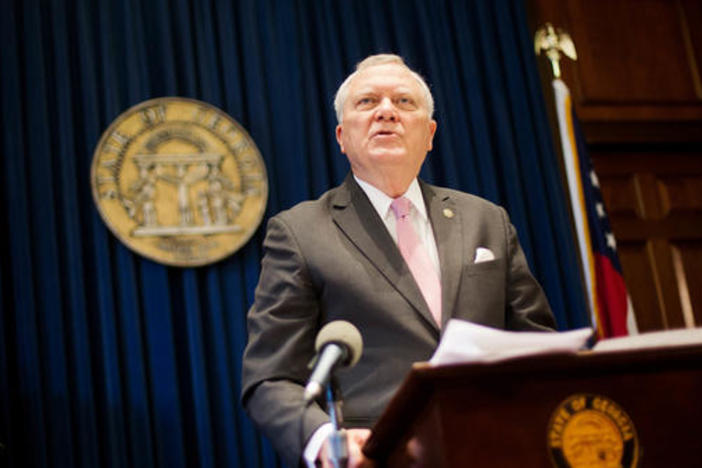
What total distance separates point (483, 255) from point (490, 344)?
3.01 feet

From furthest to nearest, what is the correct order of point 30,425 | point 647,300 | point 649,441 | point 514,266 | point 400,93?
point 647,300 < point 30,425 < point 400,93 < point 514,266 < point 649,441

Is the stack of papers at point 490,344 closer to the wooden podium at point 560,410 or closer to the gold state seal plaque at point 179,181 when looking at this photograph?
the wooden podium at point 560,410

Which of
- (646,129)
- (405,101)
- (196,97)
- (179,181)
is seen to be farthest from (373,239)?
(646,129)

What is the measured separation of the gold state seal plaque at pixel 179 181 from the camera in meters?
3.66

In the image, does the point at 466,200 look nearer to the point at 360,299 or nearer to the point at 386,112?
the point at 386,112

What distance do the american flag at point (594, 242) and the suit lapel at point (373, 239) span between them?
5.39 feet

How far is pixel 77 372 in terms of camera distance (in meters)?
3.45

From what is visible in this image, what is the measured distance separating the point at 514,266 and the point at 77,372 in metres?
1.96

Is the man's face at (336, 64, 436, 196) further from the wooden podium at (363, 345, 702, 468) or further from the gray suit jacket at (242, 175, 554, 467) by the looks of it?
the wooden podium at (363, 345, 702, 468)

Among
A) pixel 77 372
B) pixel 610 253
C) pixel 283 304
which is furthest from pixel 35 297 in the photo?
pixel 610 253

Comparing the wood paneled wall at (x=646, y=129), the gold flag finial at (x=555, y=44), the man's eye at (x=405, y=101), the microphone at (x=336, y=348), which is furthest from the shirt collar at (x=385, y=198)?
the wood paneled wall at (x=646, y=129)

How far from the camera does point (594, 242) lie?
3.70 meters

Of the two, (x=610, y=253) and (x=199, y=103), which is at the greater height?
(x=199, y=103)

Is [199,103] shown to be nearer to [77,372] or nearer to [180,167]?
[180,167]
